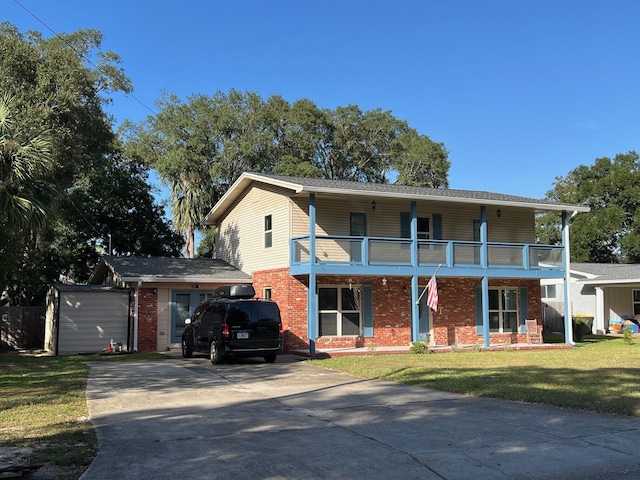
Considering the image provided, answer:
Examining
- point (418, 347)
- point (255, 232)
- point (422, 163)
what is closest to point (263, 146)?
point (422, 163)

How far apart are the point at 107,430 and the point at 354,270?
485 inches

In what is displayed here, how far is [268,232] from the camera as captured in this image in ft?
71.2

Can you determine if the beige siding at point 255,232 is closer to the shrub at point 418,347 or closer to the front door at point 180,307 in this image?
the front door at point 180,307

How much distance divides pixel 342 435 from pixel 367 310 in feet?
44.2

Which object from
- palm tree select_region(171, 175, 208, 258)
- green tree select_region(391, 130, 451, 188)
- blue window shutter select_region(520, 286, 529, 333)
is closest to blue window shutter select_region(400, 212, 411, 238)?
blue window shutter select_region(520, 286, 529, 333)

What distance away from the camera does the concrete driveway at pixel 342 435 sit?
595cm

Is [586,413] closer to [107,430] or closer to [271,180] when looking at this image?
[107,430]

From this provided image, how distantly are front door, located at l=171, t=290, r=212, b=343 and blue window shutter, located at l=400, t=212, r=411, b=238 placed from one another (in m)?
7.66

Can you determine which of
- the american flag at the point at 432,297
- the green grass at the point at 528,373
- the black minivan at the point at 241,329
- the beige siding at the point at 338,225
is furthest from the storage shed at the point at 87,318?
the american flag at the point at 432,297

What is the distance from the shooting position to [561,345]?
22.2m

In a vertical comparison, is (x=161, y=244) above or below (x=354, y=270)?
above

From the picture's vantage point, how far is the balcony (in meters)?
19.4

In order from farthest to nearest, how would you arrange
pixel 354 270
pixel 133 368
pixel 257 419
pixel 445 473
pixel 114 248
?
pixel 114 248, pixel 354 270, pixel 133 368, pixel 257 419, pixel 445 473

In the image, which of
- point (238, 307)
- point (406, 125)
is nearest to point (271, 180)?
point (238, 307)
